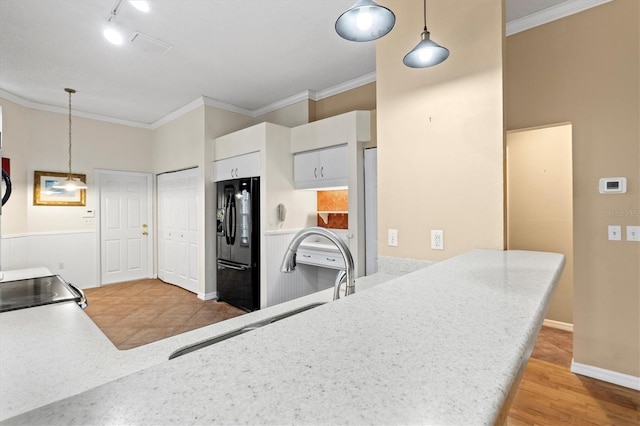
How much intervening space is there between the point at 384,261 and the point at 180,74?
330 cm

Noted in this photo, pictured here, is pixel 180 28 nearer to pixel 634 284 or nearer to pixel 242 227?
pixel 242 227

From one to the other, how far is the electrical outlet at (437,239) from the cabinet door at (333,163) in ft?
5.78

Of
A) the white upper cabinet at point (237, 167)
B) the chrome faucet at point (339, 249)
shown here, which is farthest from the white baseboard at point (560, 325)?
the white upper cabinet at point (237, 167)

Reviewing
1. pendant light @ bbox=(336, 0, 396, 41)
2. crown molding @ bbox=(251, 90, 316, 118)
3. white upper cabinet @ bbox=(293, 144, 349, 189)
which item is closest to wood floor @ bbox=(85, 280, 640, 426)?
white upper cabinet @ bbox=(293, 144, 349, 189)

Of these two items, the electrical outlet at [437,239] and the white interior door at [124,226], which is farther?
the white interior door at [124,226]

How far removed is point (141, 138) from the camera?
5629 mm

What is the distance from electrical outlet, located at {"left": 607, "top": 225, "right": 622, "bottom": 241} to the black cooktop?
3353mm

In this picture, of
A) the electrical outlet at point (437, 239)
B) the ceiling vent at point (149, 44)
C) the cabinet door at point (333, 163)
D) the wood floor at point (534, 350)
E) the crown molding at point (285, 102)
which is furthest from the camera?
the crown molding at point (285, 102)

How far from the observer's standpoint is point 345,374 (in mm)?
439

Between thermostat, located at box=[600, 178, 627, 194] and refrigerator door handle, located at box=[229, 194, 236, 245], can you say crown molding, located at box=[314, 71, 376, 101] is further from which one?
thermostat, located at box=[600, 178, 627, 194]

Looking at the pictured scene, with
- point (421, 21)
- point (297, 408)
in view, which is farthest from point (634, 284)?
point (297, 408)

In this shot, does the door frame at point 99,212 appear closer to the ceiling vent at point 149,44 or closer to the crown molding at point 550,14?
the ceiling vent at point 149,44

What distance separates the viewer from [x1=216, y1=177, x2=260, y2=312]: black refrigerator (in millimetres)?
3857

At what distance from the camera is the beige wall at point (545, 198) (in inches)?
132
